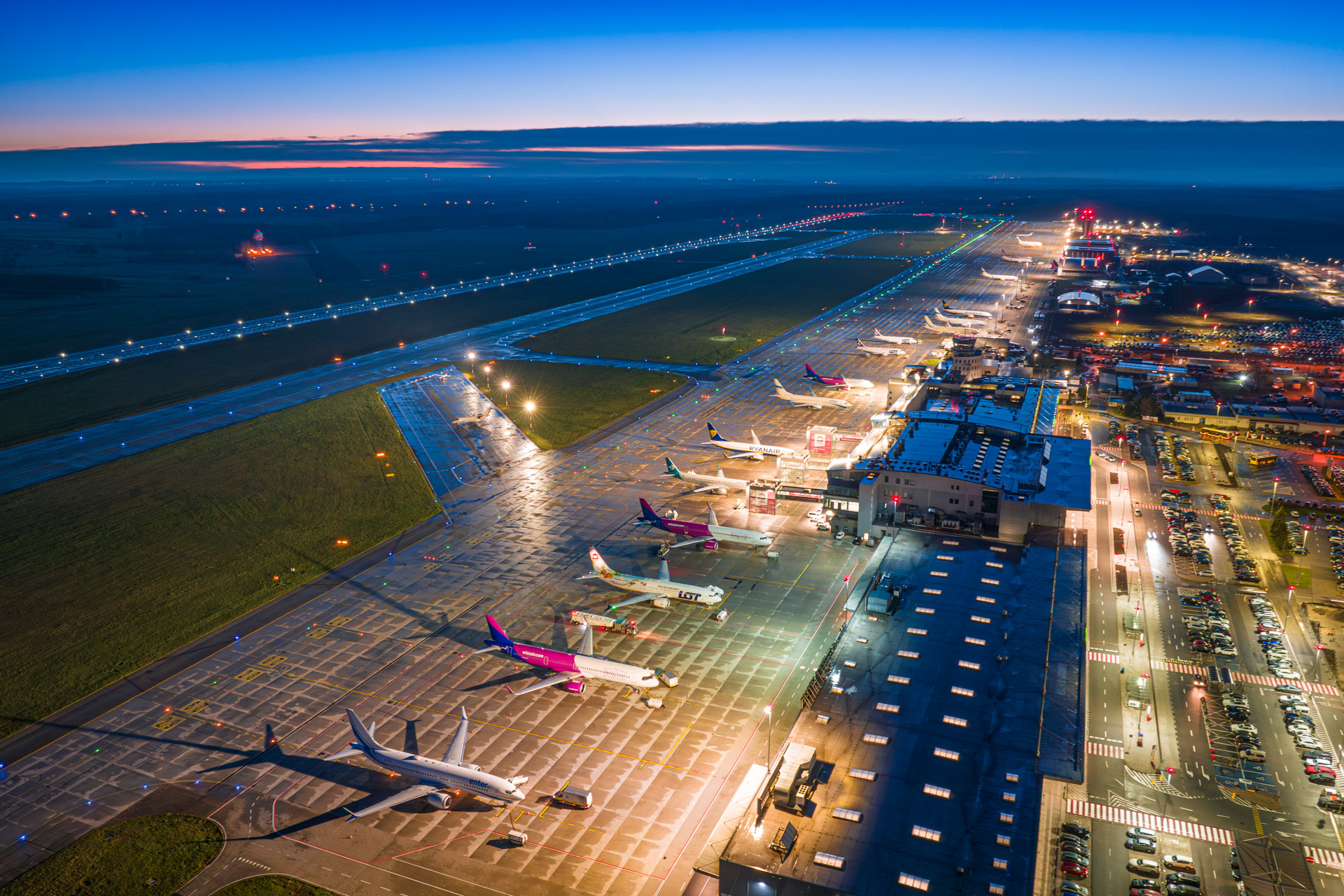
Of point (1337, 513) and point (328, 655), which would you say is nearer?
point (328, 655)

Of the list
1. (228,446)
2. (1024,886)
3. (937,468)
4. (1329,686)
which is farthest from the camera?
(228,446)

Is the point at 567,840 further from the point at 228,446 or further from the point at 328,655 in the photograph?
the point at 228,446

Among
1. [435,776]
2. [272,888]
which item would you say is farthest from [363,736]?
[272,888]

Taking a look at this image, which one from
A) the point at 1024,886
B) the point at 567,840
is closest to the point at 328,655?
the point at 567,840

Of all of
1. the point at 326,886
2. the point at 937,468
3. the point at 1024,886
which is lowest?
the point at 326,886

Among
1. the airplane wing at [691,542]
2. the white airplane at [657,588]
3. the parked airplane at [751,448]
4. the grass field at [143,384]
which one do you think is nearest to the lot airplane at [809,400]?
the parked airplane at [751,448]

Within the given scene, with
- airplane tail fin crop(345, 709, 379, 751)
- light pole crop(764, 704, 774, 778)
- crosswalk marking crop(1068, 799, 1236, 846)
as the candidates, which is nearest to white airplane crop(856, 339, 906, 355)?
light pole crop(764, 704, 774, 778)

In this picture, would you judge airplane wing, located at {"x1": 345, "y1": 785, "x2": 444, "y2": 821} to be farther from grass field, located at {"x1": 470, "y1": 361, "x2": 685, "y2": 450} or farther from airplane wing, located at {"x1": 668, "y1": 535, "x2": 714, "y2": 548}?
grass field, located at {"x1": 470, "y1": 361, "x2": 685, "y2": 450}

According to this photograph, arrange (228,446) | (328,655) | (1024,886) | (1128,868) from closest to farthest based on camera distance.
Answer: (1024,886) < (1128,868) < (328,655) < (228,446)
